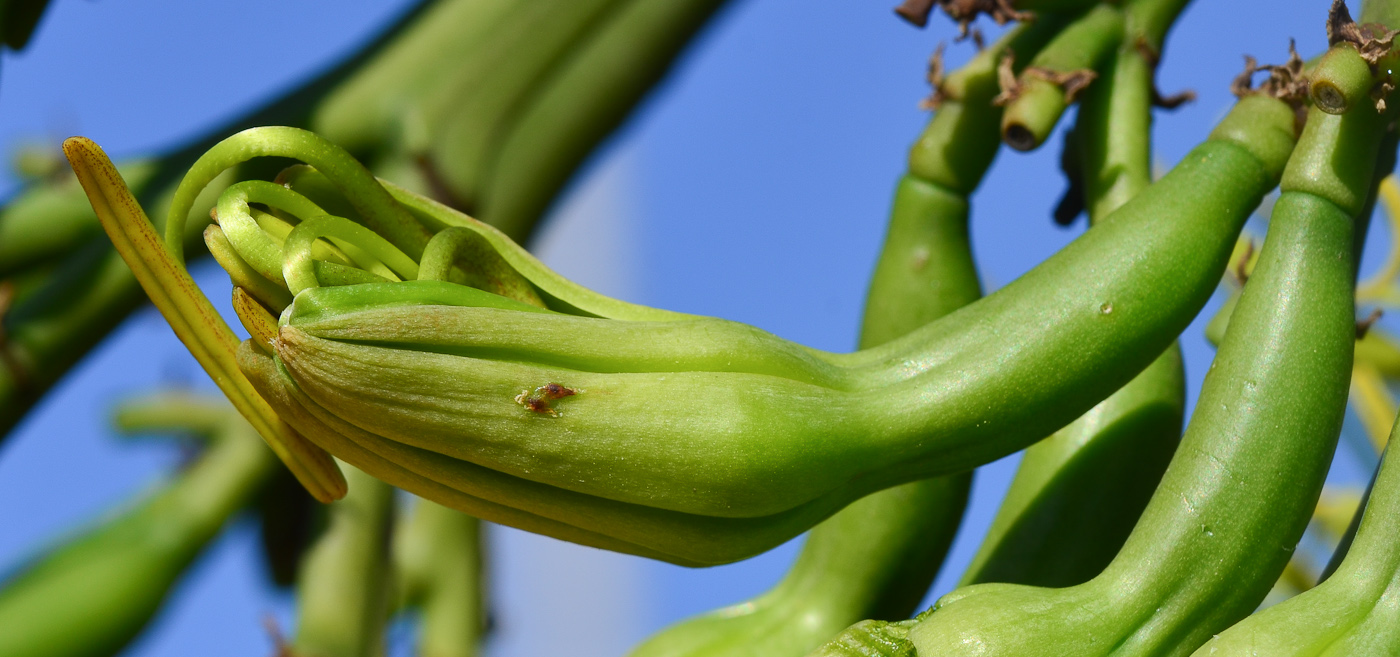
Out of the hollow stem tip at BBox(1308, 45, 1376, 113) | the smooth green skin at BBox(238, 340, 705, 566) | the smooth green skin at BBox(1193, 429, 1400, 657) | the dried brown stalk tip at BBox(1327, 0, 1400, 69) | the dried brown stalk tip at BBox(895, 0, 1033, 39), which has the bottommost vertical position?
the smooth green skin at BBox(238, 340, 705, 566)

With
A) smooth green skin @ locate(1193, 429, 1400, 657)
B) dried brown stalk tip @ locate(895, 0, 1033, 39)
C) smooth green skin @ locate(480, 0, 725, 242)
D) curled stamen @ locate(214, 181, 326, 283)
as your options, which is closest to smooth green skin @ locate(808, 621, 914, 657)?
smooth green skin @ locate(1193, 429, 1400, 657)

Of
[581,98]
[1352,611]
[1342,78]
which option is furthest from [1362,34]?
[581,98]

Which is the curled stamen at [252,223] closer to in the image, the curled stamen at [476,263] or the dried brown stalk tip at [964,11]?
the curled stamen at [476,263]

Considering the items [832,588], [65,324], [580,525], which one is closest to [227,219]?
[580,525]

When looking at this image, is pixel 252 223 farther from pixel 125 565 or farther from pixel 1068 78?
pixel 125 565

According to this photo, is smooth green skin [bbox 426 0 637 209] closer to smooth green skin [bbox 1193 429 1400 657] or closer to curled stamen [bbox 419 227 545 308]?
curled stamen [bbox 419 227 545 308]
